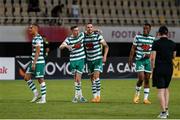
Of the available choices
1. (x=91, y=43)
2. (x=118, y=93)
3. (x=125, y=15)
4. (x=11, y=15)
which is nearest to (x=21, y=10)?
(x=11, y=15)

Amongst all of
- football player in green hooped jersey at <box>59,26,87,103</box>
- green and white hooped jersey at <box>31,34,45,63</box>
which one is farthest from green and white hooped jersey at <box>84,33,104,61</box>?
green and white hooped jersey at <box>31,34,45,63</box>

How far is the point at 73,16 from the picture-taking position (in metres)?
39.5

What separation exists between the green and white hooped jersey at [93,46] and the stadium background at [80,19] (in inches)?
641

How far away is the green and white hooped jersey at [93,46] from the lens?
65.6 feet

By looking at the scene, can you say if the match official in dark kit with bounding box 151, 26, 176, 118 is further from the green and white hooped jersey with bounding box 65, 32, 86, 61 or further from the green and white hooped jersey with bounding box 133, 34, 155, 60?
the green and white hooped jersey with bounding box 65, 32, 86, 61

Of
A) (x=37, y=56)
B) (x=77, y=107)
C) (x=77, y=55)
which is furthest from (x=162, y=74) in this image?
(x=77, y=55)

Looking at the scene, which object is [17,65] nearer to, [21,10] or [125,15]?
[21,10]

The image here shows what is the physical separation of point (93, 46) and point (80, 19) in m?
19.3

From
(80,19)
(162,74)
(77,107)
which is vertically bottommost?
(77,107)

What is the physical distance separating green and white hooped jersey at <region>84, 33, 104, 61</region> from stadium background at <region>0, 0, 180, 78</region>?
16.3 metres

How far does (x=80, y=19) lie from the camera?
129 feet

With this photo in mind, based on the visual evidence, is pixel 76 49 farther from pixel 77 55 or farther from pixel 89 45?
pixel 89 45

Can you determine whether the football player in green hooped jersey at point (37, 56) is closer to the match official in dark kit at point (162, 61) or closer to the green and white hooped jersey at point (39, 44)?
the green and white hooped jersey at point (39, 44)

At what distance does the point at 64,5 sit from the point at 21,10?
262 cm
